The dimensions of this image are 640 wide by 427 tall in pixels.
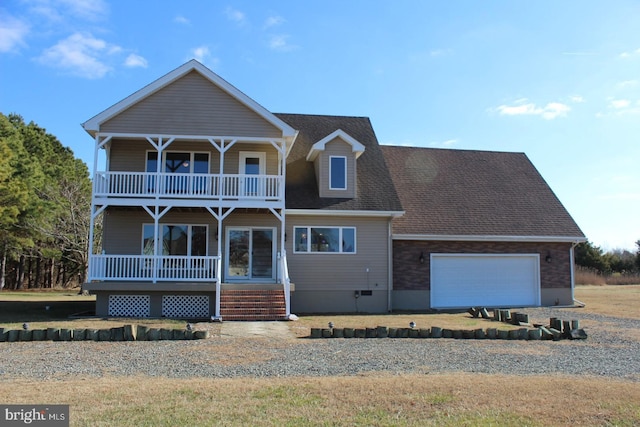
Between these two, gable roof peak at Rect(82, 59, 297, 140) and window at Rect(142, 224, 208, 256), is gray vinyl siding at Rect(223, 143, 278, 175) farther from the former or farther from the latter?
window at Rect(142, 224, 208, 256)

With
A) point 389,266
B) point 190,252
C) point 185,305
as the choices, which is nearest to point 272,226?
point 190,252

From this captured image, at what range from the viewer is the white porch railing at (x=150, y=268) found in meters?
17.7

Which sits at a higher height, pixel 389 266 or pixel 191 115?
pixel 191 115

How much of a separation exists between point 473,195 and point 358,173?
5754mm

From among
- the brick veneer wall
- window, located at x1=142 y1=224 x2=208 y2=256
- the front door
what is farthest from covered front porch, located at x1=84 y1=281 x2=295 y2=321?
the brick veneer wall

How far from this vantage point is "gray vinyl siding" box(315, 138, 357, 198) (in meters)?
20.9

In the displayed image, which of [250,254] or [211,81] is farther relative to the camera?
[250,254]

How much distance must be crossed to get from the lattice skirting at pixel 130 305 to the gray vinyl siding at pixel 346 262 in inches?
211

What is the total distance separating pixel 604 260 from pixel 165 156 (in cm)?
4488

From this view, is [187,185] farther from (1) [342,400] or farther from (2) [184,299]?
(1) [342,400]

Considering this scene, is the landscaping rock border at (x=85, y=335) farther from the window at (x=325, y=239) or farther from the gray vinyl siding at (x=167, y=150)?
the gray vinyl siding at (x=167, y=150)

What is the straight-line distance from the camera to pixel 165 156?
20094mm

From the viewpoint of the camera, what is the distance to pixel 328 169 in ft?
69.1

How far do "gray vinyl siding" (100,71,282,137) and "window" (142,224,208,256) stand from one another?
3.58 m
